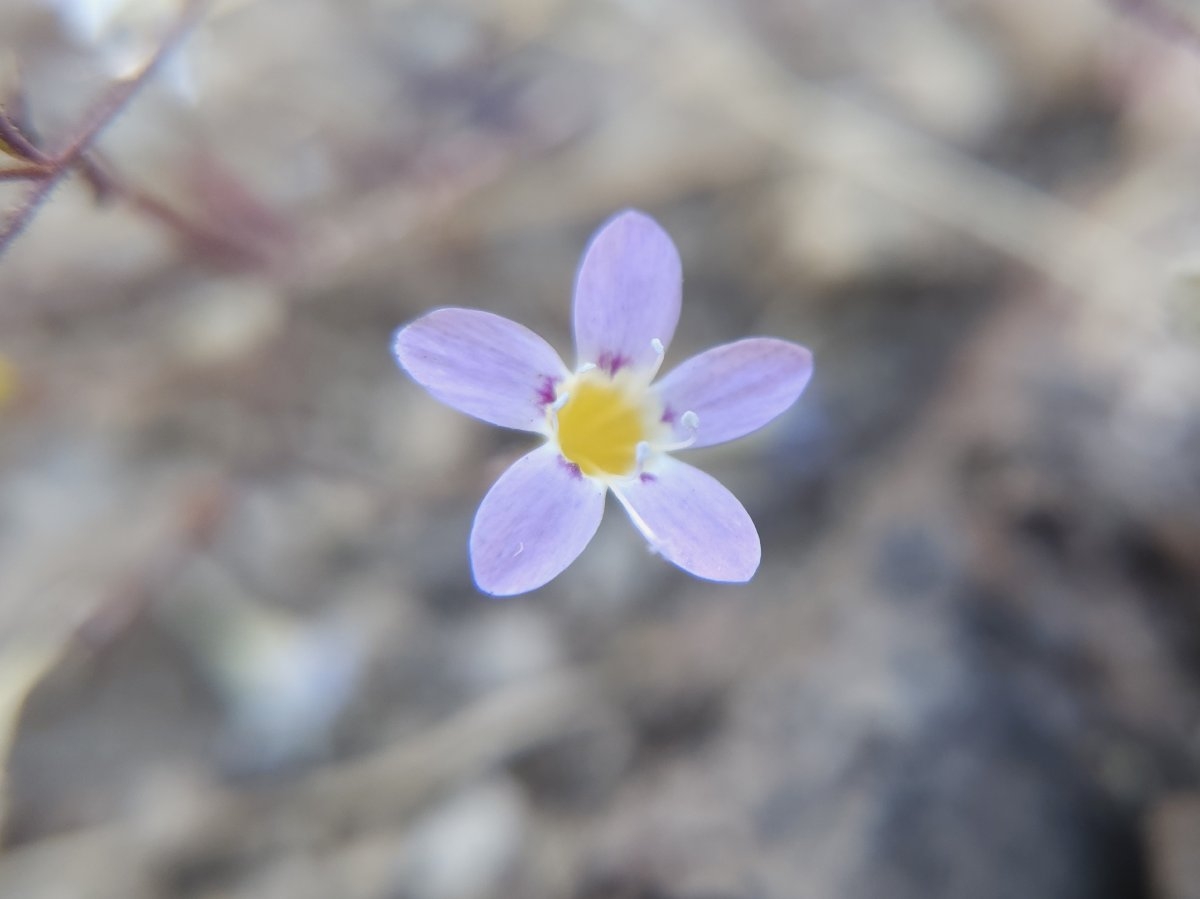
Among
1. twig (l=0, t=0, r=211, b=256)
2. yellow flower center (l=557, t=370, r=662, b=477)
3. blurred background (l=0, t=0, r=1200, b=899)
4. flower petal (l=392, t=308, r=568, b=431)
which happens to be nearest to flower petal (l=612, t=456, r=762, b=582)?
yellow flower center (l=557, t=370, r=662, b=477)

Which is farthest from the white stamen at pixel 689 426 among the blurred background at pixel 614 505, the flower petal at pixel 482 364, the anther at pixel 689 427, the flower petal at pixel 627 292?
the blurred background at pixel 614 505

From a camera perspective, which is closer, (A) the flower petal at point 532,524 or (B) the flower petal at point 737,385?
(A) the flower petal at point 532,524

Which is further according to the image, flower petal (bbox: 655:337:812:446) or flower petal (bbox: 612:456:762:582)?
flower petal (bbox: 655:337:812:446)

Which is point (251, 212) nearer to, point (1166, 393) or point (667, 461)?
point (667, 461)

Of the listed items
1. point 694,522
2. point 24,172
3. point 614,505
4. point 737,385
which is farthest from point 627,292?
point 614,505

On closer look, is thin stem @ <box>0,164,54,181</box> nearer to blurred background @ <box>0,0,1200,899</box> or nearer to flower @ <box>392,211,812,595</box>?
blurred background @ <box>0,0,1200,899</box>

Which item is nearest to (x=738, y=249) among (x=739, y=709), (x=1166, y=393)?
(x=1166, y=393)

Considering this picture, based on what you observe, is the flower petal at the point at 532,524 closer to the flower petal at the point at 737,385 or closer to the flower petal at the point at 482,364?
the flower petal at the point at 482,364
